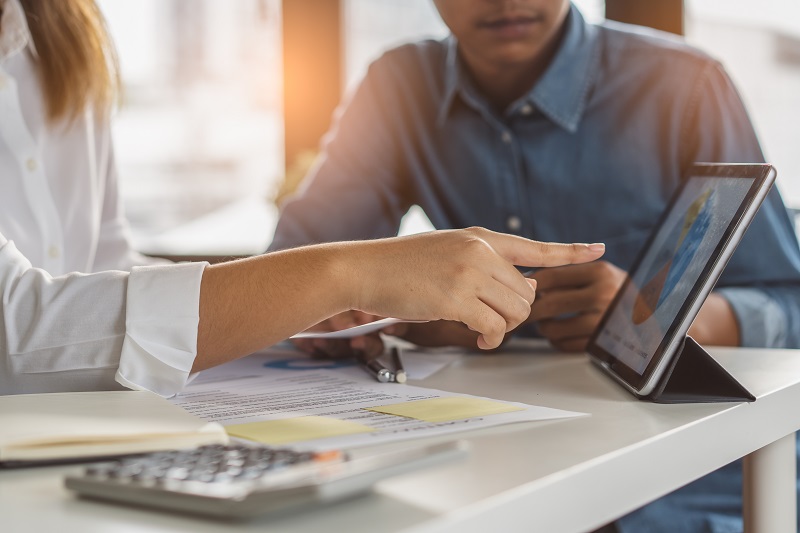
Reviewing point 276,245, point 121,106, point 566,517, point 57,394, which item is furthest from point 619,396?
point 121,106

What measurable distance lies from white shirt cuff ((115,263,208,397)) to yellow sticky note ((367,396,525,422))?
181 millimetres

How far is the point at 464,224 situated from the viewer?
160cm

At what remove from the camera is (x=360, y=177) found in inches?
66.7

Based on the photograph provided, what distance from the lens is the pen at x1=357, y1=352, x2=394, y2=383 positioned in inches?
37.1

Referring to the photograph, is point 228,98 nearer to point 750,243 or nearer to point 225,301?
point 750,243

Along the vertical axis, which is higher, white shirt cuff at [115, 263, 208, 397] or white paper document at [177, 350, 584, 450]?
white shirt cuff at [115, 263, 208, 397]

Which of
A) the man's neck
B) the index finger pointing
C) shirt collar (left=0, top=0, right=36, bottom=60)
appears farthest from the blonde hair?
the index finger pointing

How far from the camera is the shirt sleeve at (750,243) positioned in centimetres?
121

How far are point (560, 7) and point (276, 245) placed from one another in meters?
0.61

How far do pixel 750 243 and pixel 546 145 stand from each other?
365 mm

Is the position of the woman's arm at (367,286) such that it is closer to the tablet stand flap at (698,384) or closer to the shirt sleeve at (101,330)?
the shirt sleeve at (101,330)

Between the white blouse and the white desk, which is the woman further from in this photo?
the white desk

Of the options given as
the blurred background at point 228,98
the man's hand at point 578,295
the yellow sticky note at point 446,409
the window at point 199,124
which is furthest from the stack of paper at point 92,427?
the window at point 199,124

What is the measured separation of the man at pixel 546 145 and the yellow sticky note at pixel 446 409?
375mm
